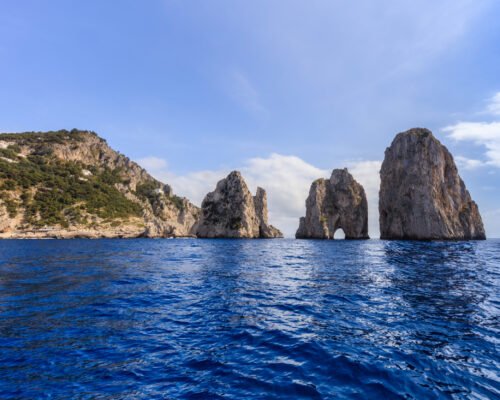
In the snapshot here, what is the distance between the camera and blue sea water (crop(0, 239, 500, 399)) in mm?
6297

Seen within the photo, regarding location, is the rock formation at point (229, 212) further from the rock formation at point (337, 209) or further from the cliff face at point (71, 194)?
the rock formation at point (337, 209)

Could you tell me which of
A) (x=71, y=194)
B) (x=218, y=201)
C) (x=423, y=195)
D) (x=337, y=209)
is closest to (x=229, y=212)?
(x=218, y=201)

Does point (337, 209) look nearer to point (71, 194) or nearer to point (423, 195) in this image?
point (423, 195)

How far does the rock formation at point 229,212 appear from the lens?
132375mm

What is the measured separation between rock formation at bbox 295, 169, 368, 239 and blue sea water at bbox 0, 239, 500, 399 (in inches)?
4456

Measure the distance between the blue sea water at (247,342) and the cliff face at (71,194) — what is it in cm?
11616

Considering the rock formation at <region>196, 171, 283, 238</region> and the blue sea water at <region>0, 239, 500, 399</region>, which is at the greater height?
the rock formation at <region>196, 171, 283, 238</region>

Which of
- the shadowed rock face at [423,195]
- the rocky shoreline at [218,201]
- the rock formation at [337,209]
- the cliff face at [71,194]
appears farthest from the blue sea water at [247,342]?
the cliff face at [71,194]

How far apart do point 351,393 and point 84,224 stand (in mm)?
137761

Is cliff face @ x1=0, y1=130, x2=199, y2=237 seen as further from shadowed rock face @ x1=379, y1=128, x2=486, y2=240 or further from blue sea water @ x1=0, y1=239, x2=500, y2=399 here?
blue sea water @ x1=0, y1=239, x2=500, y2=399

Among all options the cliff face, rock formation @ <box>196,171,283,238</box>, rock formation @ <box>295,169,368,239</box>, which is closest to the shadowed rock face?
rock formation @ <box>295,169,368,239</box>

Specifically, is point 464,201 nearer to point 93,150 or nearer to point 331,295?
point 331,295

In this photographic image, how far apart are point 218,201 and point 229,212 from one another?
7.96m

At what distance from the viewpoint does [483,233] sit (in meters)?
113
